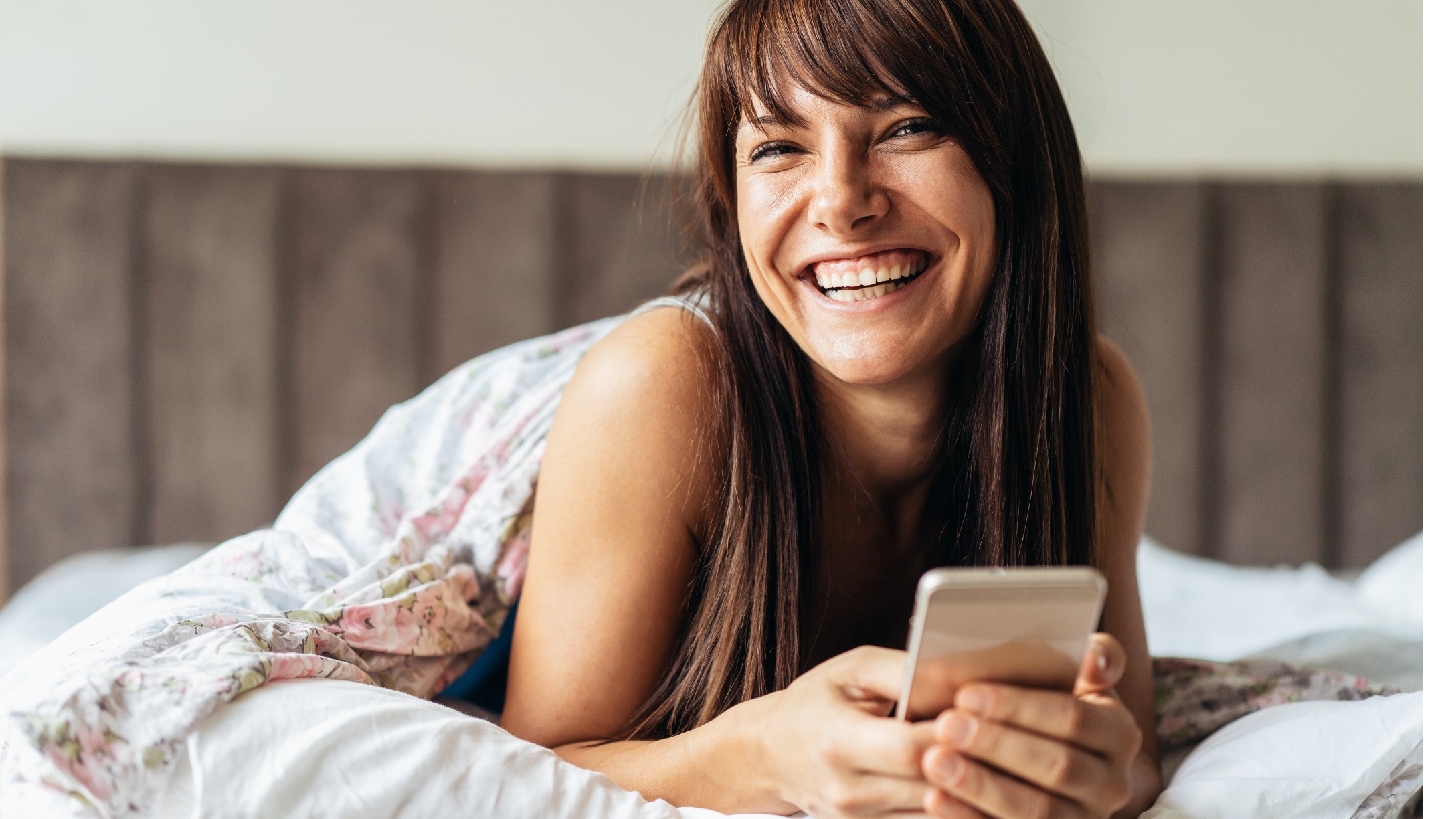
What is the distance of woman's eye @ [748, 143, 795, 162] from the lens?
753mm

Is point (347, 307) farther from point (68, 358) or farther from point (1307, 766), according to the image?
point (1307, 766)

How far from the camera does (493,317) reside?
168 centimetres

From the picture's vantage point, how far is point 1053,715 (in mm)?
492

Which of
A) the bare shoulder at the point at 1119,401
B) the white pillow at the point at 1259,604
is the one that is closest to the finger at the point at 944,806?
the bare shoulder at the point at 1119,401

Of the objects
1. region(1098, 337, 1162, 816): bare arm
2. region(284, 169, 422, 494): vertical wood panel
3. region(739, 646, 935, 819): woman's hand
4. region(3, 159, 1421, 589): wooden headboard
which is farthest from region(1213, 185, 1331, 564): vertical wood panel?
region(739, 646, 935, 819): woman's hand

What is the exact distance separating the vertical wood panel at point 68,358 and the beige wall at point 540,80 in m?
0.08

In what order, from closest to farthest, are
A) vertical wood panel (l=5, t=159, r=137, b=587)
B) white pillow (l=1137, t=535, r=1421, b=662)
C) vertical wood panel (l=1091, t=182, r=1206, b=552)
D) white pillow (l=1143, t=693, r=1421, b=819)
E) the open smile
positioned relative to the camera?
white pillow (l=1143, t=693, r=1421, b=819) < the open smile < white pillow (l=1137, t=535, r=1421, b=662) < vertical wood panel (l=5, t=159, r=137, b=587) < vertical wood panel (l=1091, t=182, r=1206, b=552)

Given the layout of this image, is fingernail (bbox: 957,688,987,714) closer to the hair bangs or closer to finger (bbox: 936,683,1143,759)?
finger (bbox: 936,683,1143,759)

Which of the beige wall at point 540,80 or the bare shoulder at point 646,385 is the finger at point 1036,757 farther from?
the beige wall at point 540,80

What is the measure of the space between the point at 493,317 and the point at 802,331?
1.01 m

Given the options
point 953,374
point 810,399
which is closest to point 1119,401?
point 953,374

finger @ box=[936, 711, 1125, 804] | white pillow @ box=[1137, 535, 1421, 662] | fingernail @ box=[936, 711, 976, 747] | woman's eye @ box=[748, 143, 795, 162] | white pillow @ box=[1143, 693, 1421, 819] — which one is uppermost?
woman's eye @ box=[748, 143, 795, 162]

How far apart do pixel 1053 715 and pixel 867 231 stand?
368 mm

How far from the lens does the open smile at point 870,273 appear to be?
29.1 inches
